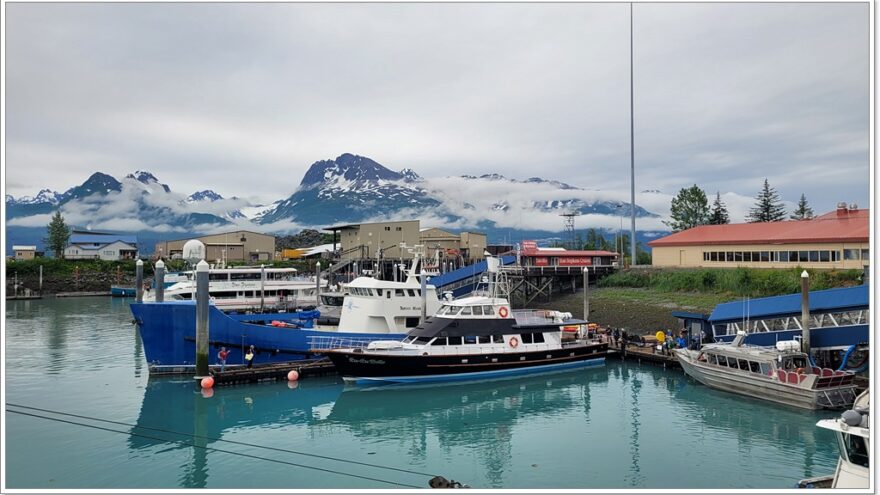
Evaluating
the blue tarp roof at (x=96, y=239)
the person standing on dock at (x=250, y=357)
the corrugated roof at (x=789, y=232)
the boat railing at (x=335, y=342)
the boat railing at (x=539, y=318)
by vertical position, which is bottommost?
the person standing on dock at (x=250, y=357)

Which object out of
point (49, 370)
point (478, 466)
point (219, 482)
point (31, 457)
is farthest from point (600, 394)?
point (49, 370)

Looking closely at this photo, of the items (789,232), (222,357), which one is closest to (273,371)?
(222,357)

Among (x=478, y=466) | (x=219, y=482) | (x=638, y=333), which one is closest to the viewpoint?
(x=219, y=482)

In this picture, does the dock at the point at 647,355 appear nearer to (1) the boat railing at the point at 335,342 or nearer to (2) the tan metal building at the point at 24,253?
(1) the boat railing at the point at 335,342

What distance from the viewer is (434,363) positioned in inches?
903

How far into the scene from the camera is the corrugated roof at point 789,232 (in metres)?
32.0

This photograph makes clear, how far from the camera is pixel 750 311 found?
23.0 m

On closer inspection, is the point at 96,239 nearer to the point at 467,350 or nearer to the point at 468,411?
the point at 467,350

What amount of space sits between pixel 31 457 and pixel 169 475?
4011mm

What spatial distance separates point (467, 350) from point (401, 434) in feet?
23.2

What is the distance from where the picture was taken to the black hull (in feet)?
72.8

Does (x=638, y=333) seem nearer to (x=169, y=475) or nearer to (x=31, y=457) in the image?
(x=169, y=475)

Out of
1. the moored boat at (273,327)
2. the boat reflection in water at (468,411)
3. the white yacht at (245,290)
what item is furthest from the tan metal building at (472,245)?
the boat reflection in water at (468,411)

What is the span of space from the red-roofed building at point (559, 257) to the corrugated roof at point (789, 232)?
4034 mm
